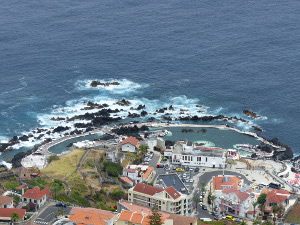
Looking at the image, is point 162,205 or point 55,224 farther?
point 162,205

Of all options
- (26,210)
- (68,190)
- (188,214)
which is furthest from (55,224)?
(188,214)

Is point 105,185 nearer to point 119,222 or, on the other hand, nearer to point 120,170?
point 120,170

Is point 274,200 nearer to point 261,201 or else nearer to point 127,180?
point 261,201

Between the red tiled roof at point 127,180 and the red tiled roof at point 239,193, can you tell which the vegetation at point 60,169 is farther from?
the red tiled roof at point 239,193

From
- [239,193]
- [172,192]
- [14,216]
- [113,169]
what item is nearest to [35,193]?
[14,216]

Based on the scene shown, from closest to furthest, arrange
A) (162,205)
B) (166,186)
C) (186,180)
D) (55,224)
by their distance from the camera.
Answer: (55,224)
(162,205)
(166,186)
(186,180)

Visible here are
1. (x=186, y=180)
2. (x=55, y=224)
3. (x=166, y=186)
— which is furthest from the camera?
(x=186, y=180)
